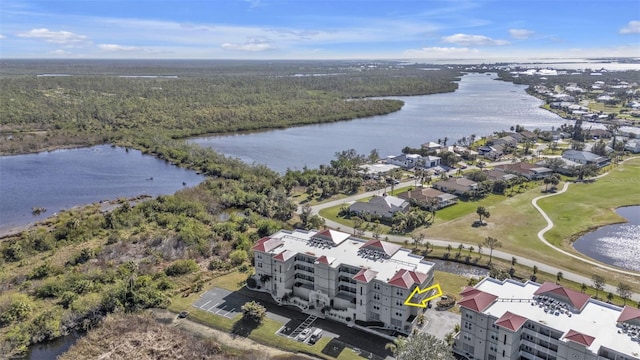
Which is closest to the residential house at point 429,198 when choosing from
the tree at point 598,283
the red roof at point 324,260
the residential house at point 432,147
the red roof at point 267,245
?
the tree at point 598,283

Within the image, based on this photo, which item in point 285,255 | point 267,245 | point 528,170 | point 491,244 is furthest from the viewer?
point 528,170

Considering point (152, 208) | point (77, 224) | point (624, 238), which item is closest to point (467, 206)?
point (624, 238)

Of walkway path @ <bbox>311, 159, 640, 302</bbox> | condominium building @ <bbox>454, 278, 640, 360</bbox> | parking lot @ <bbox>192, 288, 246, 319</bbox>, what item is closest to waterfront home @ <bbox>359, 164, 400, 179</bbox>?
walkway path @ <bbox>311, 159, 640, 302</bbox>

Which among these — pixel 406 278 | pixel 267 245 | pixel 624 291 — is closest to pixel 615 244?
pixel 624 291

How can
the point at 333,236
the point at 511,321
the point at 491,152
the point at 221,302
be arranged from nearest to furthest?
1. the point at 511,321
2. the point at 221,302
3. the point at 333,236
4. the point at 491,152

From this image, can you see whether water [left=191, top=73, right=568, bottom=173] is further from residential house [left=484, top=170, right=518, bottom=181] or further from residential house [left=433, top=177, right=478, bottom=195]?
residential house [left=433, top=177, right=478, bottom=195]

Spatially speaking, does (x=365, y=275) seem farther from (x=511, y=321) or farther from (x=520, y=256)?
(x=520, y=256)

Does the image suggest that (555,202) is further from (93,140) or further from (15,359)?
(93,140)
